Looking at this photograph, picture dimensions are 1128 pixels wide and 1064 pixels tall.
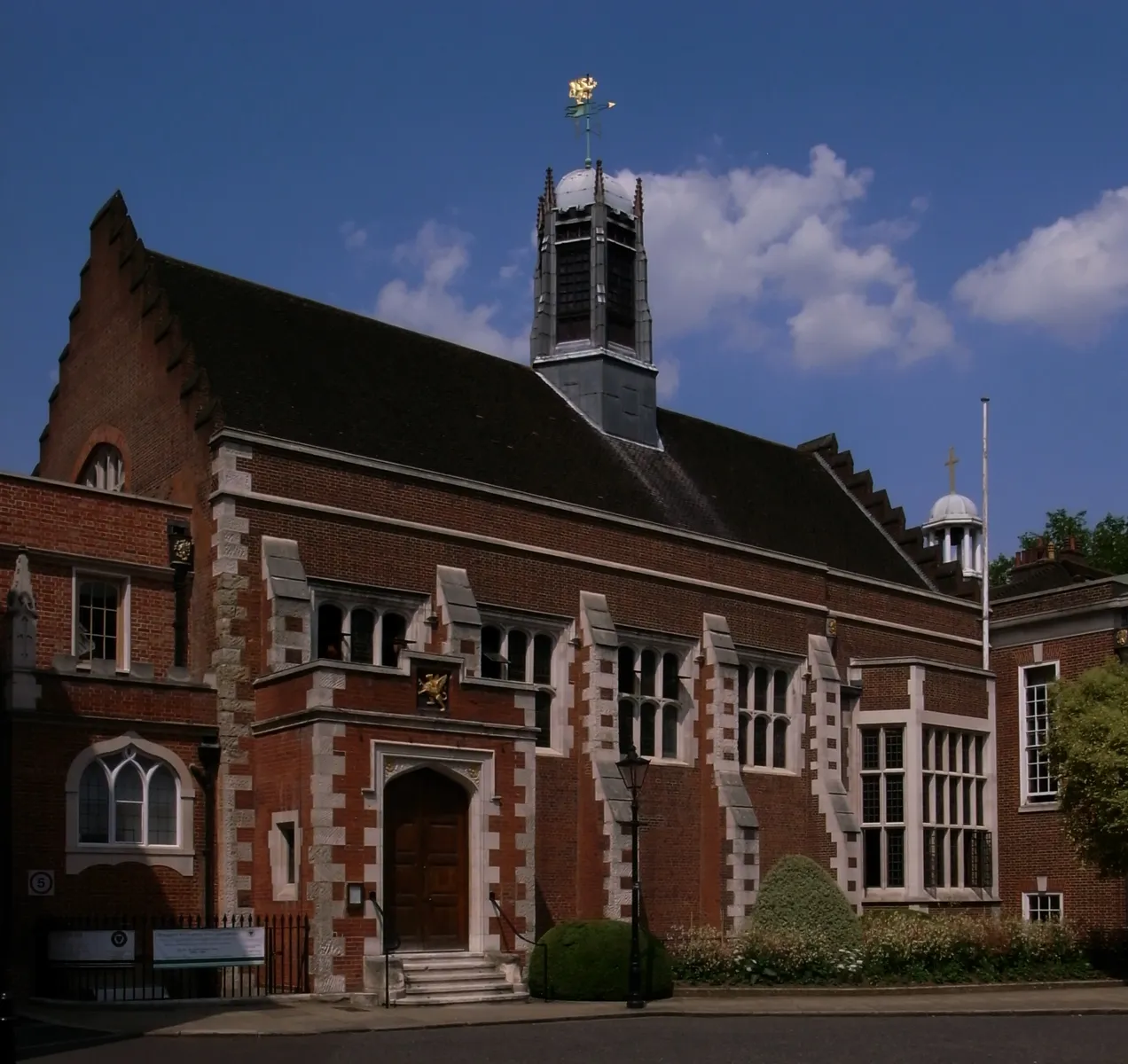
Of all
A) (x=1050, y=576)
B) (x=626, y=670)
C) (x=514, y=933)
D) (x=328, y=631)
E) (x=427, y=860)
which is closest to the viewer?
(x=427, y=860)

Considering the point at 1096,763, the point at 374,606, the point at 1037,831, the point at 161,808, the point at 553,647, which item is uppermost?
the point at 374,606

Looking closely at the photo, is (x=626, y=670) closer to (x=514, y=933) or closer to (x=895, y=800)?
(x=514, y=933)

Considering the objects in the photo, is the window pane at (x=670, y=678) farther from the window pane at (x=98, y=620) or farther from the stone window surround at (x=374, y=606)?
the window pane at (x=98, y=620)

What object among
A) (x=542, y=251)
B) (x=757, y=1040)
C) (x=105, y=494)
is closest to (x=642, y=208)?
(x=542, y=251)

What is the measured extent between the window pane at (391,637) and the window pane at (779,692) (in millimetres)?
10523

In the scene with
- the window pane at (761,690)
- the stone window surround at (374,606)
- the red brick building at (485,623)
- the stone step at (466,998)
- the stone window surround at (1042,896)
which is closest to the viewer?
the stone step at (466,998)

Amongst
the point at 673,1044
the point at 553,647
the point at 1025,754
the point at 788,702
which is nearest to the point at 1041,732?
the point at 1025,754

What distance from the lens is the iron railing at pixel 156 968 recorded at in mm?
23609

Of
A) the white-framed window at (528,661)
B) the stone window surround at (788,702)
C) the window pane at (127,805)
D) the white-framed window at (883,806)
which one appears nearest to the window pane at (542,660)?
the white-framed window at (528,661)

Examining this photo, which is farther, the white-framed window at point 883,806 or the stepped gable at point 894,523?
the stepped gable at point 894,523

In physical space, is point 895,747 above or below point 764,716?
below

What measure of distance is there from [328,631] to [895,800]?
51.8ft

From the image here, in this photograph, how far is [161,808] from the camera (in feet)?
85.5

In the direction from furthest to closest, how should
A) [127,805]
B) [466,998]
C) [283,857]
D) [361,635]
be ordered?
[361,635], [283,857], [127,805], [466,998]
